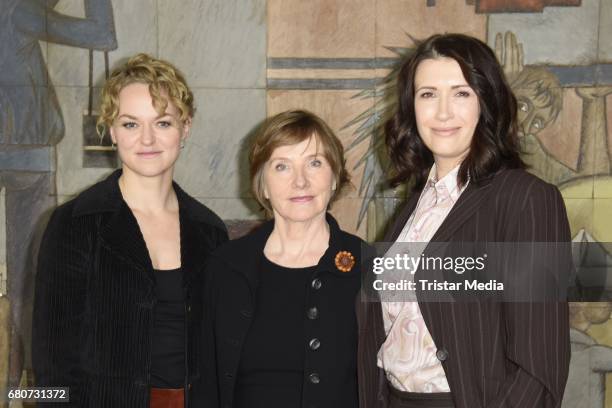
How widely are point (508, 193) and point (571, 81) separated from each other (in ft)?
9.91

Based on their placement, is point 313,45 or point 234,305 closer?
point 234,305

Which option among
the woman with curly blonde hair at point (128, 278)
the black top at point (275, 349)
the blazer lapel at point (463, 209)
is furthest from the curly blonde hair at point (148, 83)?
the blazer lapel at point (463, 209)

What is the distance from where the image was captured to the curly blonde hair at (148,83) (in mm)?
2285

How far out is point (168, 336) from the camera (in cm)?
225

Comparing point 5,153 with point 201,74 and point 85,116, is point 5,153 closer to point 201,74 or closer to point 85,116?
point 85,116

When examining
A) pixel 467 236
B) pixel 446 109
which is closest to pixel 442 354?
pixel 467 236

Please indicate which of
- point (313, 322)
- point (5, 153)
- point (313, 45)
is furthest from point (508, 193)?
point (5, 153)

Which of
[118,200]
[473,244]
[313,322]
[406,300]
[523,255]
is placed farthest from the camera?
[118,200]

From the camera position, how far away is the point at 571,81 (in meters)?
4.36

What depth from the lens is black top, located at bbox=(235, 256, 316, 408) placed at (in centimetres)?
205

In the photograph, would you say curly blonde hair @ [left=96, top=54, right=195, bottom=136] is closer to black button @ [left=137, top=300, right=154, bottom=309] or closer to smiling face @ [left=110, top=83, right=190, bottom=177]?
smiling face @ [left=110, top=83, right=190, bottom=177]

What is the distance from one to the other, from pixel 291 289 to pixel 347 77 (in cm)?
246

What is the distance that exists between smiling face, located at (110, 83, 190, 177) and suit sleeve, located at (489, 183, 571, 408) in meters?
1.22

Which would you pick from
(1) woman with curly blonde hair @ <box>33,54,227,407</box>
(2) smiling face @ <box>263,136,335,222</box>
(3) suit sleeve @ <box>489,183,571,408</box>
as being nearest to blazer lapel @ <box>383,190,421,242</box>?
(2) smiling face @ <box>263,136,335,222</box>
